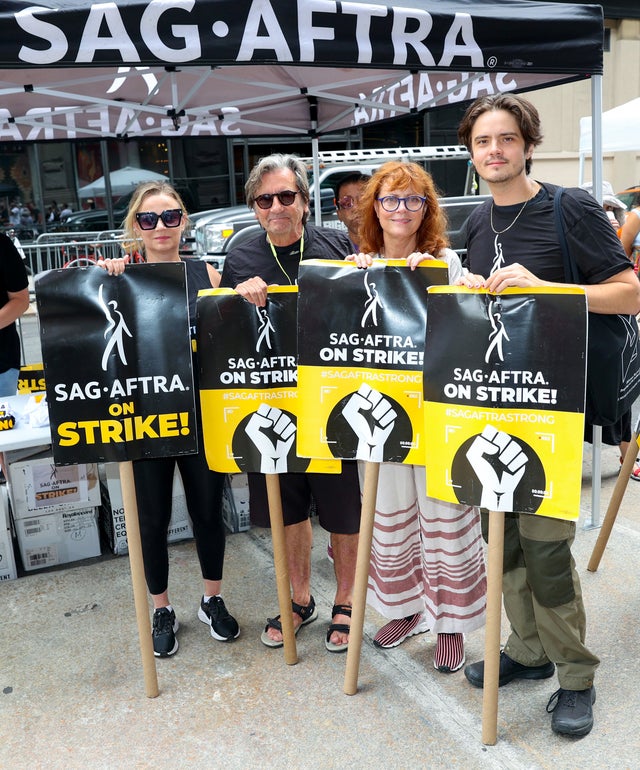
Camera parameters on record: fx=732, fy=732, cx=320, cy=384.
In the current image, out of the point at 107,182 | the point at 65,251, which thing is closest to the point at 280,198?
the point at 65,251

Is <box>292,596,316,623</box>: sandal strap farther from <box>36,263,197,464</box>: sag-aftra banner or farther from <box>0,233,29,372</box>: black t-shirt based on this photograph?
<box>0,233,29,372</box>: black t-shirt

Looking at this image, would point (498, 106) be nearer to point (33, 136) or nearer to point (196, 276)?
point (196, 276)

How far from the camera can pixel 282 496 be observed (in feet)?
10.4

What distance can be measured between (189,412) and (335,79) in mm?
3371

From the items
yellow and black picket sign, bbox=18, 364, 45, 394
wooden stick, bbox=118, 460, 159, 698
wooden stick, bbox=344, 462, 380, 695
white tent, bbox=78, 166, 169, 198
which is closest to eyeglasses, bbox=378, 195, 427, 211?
wooden stick, bbox=344, 462, 380, 695

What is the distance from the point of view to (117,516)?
4.06 metres

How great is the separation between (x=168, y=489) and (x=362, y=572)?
0.93 m

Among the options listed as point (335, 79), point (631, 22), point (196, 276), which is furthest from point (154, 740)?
point (631, 22)

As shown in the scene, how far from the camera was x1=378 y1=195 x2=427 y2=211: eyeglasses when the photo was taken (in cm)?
270

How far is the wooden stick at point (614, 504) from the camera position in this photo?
3.48 meters

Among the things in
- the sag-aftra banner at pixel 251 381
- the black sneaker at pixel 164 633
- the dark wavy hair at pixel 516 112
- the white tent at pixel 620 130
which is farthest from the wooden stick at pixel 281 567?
the white tent at pixel 620 130

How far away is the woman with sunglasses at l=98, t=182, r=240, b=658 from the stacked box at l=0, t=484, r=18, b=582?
1060 mm

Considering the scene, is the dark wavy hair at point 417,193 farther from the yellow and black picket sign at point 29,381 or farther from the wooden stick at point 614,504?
the yellow and black picket sign at point 29,381

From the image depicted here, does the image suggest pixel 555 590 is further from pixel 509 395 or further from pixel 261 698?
pixel 261 698
